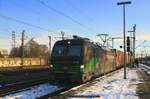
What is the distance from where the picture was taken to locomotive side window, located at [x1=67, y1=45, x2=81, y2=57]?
22513 millimetres

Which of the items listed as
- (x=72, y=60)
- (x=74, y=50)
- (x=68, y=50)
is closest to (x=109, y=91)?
(x=72, y=60)

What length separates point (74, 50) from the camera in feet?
74.6

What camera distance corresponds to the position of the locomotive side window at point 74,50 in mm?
22513

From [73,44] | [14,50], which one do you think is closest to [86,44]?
[73,44]

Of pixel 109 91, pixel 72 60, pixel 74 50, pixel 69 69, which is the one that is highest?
pixel 74 50

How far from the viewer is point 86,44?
23109mm

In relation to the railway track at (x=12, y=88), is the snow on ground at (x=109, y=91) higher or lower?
lower

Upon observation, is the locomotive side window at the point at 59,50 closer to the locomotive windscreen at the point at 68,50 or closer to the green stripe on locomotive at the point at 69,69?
the locomotive windscreen at the point at 68,50

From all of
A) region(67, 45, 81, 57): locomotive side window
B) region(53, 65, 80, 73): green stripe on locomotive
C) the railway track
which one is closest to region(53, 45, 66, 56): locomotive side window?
region(67, 45, 81, 57): locomotive side window

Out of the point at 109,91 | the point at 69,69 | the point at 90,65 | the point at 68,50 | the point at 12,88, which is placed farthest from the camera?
the point at 90,65

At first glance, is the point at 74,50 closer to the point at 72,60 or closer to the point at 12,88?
the point at 72,60

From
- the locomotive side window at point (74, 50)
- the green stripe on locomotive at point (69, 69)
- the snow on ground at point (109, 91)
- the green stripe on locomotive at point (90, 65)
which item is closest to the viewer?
the snow on ground at point (109, 91)

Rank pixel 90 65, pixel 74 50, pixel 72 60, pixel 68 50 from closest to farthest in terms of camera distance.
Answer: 1. pixel 72 60
2. pixel 74 50
3. pixel 68 50
4. pixel 90 65

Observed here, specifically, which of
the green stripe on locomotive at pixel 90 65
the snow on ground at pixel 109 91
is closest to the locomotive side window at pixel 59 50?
the green stripe on locomotive at pixel 90 65
